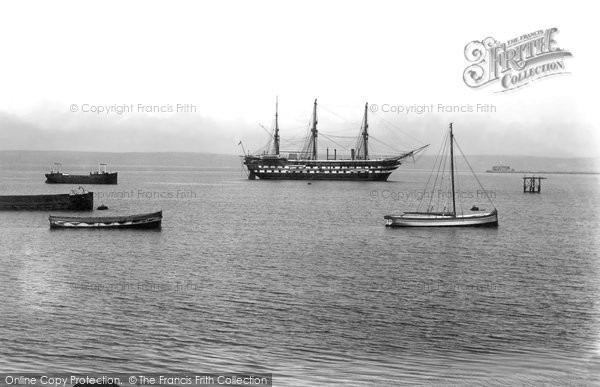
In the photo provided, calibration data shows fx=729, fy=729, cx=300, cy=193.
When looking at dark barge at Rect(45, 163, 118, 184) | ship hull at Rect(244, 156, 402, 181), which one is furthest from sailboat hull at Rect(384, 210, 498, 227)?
ship hull at Rect(244, 156, 402, 181)

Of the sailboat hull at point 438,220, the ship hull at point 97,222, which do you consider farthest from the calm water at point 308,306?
the sailboat hull at point 438,220

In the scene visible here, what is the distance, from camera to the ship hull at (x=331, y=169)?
184125 mm

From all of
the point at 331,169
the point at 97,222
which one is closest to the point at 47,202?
the point at 97,222

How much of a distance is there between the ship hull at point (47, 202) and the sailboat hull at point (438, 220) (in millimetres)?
39262

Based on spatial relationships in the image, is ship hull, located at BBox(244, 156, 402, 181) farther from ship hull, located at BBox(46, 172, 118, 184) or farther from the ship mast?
ship hull, located at BBox(46, 172, 118, 184)

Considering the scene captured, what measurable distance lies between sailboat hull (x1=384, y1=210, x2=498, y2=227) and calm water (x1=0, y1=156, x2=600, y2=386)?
410cm

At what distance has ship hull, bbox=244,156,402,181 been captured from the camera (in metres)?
184

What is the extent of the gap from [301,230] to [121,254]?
22.8 m

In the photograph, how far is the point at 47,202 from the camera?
3504 inches

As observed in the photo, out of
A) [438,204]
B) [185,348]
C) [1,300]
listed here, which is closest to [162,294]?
[1,300]

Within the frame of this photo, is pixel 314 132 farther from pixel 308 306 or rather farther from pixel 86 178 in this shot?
pixel 308 306

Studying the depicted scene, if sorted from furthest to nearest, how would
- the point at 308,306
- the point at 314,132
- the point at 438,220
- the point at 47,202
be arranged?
the point at 314,132
the point at 47,202
the point at 438,220
the point at 308,306

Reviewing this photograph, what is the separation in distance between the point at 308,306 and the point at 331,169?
504 feet

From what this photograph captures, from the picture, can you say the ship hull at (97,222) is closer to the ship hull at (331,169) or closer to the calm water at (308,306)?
the calm water at (308,306)
